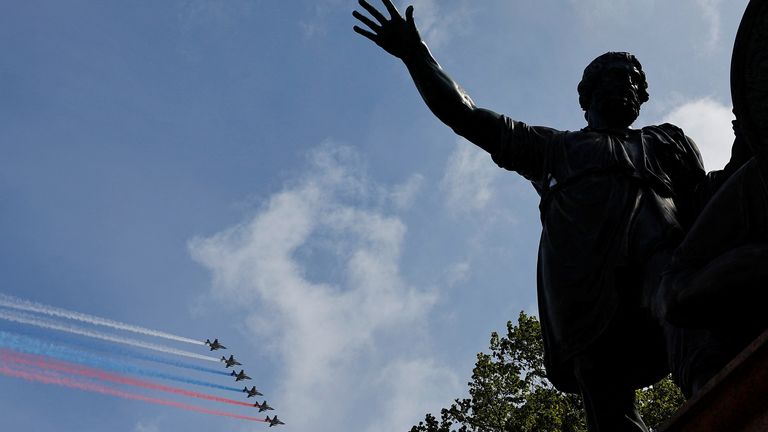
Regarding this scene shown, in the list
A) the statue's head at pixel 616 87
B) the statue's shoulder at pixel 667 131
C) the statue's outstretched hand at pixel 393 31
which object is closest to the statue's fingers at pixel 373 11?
the statue's outstretched hand at pixel 393 31

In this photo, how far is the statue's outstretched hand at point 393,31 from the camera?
5809 millimetres

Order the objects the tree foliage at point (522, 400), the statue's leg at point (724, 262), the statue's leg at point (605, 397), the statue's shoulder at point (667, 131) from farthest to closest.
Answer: the tree foliage at point (522, 400) < the statue's shoulder at point (667, 131) < the statue's leg at point (605, 397) < the statue's leg at point (724, 262)

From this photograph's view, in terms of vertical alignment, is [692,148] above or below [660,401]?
below

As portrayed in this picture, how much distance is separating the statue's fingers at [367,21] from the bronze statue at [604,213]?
0.46 meters

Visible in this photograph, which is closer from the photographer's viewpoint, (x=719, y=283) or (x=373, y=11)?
(x=719, y=283)

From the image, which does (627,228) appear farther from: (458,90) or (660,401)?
(660,401)

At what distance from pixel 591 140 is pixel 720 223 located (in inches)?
63.7

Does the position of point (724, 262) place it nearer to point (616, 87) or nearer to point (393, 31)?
point (616, 87)

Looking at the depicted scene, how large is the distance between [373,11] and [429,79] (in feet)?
2.58

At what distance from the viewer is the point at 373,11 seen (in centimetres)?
600

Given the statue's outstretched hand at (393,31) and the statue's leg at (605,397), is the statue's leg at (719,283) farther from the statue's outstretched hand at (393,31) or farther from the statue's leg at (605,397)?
the statue's outstretched hand at (393,31)

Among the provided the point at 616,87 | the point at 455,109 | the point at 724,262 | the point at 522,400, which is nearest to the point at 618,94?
the point at 616,87

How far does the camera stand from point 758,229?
3.36 metres

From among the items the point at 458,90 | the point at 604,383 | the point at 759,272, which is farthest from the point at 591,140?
the point at 759,272
